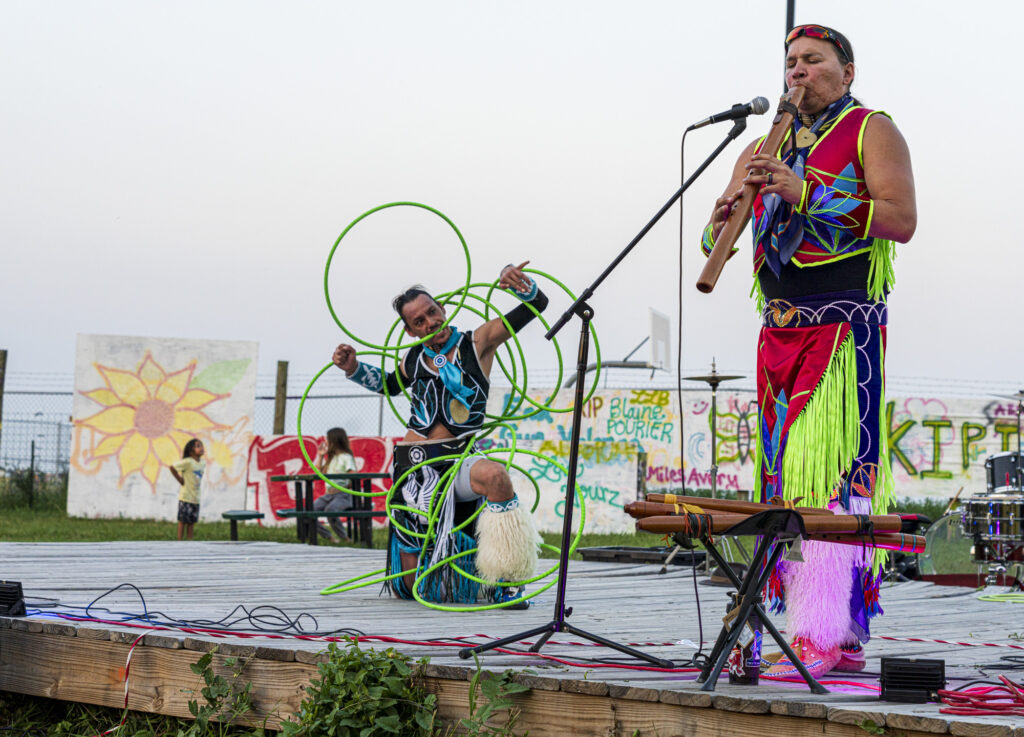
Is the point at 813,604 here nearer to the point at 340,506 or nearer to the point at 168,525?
the point at 340,506

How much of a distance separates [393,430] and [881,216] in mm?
12302

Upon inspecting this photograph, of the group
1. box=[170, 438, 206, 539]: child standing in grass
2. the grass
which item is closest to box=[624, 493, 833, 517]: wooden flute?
the grass

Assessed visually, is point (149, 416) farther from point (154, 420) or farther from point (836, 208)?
point (836, 208)

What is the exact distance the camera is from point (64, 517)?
1377 cm

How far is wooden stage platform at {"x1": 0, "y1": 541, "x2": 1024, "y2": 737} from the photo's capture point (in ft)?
7.39

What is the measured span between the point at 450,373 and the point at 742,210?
222 centimetres

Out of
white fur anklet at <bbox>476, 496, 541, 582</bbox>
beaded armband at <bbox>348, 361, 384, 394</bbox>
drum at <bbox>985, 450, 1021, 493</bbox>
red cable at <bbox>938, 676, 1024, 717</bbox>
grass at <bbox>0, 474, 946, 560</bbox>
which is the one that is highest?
beaded armband at <bbox>348, 361, 384, 394</bbox>

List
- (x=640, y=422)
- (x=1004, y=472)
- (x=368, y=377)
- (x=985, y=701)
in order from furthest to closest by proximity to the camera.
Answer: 1. (x=640, y=422)
2. (x=1004, y=472)
3. (x=368, y=377)
4. (x=985, y=701)

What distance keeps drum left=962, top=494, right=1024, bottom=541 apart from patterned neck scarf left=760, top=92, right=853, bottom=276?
4604mm

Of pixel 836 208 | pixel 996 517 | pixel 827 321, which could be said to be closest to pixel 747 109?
pixel 836 208

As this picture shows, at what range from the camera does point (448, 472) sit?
453cm

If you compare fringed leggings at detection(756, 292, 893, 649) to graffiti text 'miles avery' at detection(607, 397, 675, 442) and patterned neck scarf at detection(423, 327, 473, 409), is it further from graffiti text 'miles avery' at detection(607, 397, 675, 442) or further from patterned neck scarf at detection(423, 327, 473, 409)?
graffiti text 'miles avery' at detection(607, 397, 675, 442)

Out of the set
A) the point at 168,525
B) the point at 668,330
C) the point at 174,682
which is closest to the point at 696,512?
the point at 174,682

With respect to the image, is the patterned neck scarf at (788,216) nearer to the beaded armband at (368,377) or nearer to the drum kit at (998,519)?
the beaded armband at (368,377)
